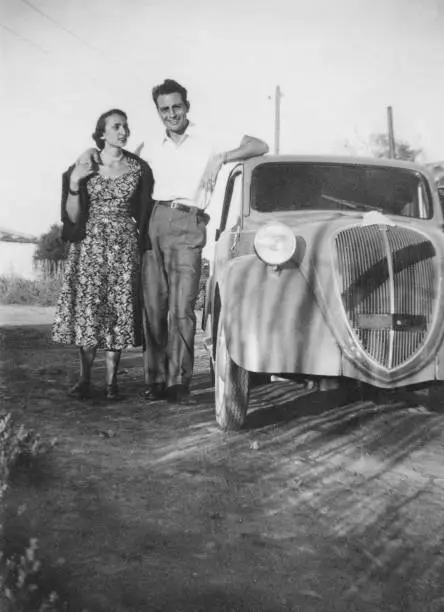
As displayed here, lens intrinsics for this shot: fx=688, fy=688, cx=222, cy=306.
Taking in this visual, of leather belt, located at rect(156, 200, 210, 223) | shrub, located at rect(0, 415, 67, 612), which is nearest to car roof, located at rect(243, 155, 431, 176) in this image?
leather belt, located at rect(156, 200, 210, 223)

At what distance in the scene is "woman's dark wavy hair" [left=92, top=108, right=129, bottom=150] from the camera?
4.27 meters

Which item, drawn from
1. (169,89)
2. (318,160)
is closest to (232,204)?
(318,160)

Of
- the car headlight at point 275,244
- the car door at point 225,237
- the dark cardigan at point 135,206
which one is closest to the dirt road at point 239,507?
the car door at point 225,237

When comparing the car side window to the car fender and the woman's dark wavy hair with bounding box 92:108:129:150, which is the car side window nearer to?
the woman's dark wavy hair with bounding box 92:108:129:150

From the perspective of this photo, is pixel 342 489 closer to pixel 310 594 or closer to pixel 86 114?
pixel 310 594

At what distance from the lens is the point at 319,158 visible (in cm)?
445

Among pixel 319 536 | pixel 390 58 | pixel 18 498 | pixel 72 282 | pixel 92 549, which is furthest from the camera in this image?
pixel 72 282

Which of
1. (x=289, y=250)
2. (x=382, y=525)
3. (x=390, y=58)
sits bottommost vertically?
(x=382, y=525)

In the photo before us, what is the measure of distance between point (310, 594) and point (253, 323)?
1.70 metres

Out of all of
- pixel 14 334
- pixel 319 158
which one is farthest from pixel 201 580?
pixel 14 334

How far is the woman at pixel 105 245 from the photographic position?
168 inches

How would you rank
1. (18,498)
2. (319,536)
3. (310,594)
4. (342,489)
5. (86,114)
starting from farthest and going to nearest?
(86,114)
(342,489)
(18,498)
(319,536)
(310,594)

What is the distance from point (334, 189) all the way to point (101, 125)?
4.99 ft

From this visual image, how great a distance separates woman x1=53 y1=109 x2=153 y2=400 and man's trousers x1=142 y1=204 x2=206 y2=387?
108 millimetres
